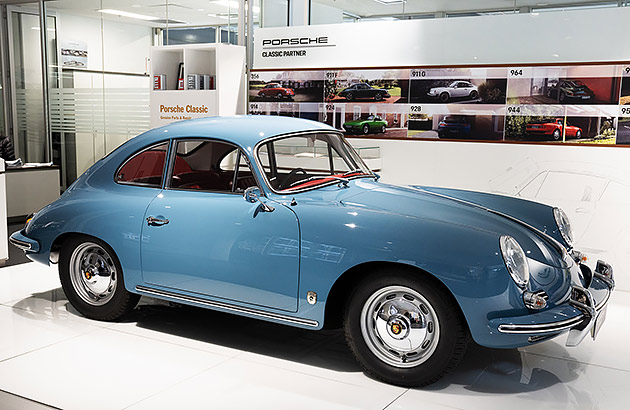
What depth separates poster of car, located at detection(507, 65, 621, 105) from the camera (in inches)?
231

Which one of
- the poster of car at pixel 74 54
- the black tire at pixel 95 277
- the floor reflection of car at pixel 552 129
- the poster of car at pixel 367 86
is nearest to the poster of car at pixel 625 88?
the floor reflection of car at pixel 552 129

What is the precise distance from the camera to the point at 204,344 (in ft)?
13.8

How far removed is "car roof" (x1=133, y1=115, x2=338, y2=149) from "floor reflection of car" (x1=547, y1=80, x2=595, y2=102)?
104 inches

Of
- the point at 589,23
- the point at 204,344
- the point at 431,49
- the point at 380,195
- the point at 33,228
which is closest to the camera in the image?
the point at 380,195

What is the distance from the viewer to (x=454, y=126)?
6.64 meters

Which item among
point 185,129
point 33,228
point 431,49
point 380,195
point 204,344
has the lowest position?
point 204,344

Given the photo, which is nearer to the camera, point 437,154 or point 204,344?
point 204,344

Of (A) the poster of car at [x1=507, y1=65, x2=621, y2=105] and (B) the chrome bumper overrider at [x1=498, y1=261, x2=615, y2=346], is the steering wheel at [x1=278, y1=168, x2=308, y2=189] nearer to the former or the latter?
(B) the chrome bumper overrider at [x1=498, y1=261, x2=615, y2=346]

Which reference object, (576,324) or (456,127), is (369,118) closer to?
(456,127)

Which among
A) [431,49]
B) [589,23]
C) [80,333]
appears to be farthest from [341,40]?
[80,333]

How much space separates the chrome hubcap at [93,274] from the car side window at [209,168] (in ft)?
2.50

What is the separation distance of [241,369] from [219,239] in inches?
31.2

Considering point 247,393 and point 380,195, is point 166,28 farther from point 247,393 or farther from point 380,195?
point 247,393

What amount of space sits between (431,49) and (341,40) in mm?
1064
